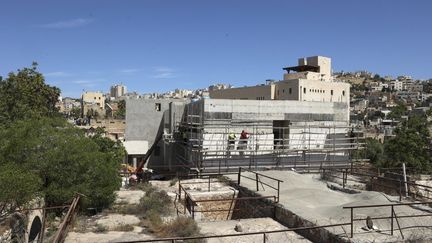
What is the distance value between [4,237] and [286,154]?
694 inches

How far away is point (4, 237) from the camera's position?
11211 millimetres

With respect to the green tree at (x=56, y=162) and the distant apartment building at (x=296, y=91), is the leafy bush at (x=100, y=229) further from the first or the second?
the distant apartment building at (x=296, y=91)

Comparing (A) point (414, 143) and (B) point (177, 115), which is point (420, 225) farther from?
(A) point (414, 143)

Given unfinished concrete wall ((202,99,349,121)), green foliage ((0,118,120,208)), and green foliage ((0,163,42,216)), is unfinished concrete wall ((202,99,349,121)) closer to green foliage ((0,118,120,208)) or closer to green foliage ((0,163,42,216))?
green foliage ((0,118,120,208))

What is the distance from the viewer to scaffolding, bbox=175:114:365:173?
24297 mm

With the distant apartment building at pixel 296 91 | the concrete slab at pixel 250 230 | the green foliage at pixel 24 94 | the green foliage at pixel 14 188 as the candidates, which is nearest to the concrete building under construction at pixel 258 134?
the concrete slab at pixel 250 230

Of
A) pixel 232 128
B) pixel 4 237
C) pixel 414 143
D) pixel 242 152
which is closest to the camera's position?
pixel 4 237

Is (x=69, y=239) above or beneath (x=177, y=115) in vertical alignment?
beneath

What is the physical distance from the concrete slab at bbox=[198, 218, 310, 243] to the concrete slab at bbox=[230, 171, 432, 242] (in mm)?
794

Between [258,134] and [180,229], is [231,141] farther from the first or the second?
[180,229]

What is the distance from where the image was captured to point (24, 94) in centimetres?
4459

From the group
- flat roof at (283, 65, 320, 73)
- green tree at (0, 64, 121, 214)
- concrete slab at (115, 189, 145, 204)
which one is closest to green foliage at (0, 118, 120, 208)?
green tree at (0, 64, 121, 214)

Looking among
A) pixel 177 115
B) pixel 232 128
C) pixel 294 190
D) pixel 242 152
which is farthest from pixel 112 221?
pixel 177 115

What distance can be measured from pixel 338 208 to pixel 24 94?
38677mm
